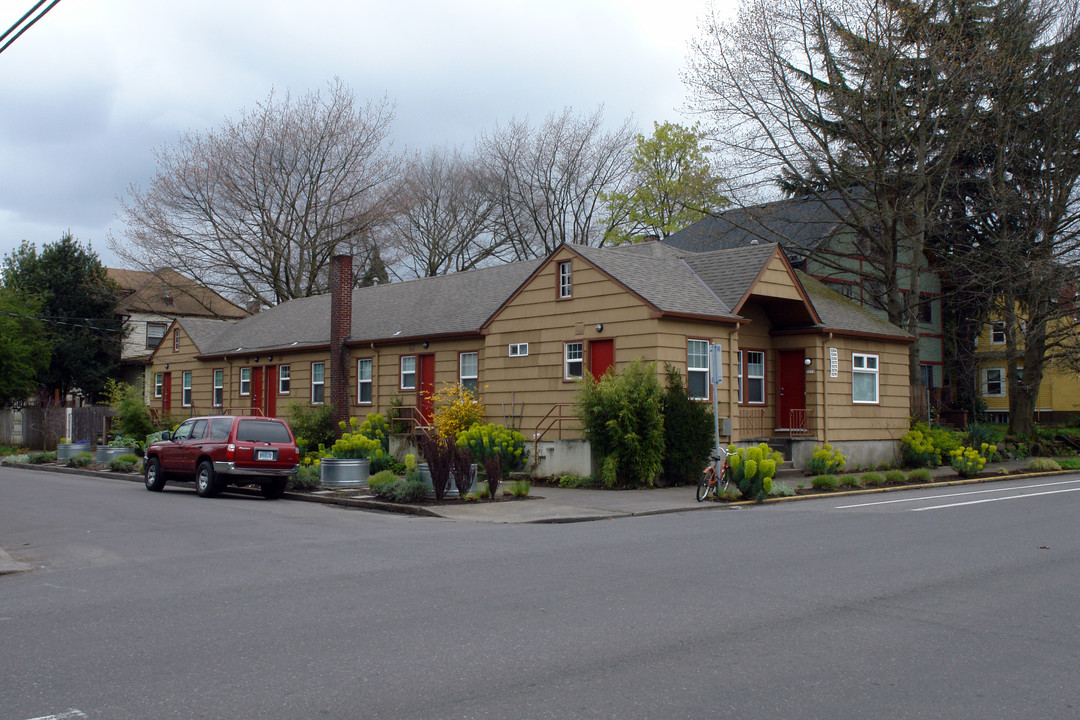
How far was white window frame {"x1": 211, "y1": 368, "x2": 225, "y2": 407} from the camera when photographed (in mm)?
38031

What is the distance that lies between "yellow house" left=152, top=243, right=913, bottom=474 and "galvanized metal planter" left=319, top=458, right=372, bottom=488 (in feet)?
14.7

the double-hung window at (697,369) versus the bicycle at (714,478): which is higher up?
the double-hung window at (697,369)

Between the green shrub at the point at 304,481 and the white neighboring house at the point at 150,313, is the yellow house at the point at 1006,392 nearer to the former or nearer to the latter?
the green shrub at the point at 304,481

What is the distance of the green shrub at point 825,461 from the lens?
23.4m

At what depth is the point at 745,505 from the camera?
685 inches

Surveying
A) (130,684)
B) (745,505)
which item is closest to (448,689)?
(130,684)

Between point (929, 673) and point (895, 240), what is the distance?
2688cm

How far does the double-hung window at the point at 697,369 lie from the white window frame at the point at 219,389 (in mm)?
Result: 22712

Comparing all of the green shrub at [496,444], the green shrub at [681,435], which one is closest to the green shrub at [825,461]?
the green shrub at [681,435]

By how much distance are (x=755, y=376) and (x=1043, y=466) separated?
28.7 feet

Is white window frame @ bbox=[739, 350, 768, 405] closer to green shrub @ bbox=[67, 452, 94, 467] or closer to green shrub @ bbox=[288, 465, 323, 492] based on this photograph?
green shrub @ bbox=[288, 465, 323, 492]

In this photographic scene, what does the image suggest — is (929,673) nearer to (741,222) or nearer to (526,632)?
(526,632)

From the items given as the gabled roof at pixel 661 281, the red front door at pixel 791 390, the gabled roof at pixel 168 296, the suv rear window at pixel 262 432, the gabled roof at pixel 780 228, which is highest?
the gabled roof at pixel 780 228

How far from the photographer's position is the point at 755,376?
25.3 metres
